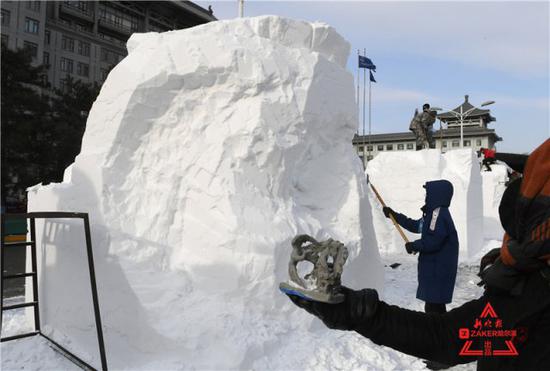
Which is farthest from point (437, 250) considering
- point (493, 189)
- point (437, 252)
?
point (493, 189)

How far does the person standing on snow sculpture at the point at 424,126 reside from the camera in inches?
458

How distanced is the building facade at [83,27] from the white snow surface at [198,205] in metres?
30.1

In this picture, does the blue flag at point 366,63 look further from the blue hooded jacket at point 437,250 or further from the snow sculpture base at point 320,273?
the snow sculpture base at point 320,273

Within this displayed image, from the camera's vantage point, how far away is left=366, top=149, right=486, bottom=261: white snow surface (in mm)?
11164

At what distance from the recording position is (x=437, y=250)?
3.89 metres

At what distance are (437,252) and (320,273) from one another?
304 centimetres

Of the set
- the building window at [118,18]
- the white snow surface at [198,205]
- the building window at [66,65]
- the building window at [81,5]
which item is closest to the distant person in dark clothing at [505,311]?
the white snow surface at [198,205]

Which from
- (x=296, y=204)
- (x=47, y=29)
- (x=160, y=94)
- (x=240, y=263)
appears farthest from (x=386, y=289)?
(x=47, y=29)

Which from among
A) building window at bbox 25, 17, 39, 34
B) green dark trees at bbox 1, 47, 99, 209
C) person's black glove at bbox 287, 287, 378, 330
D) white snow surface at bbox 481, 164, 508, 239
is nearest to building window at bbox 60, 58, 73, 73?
building window at bbox 25, 17, 39, 34

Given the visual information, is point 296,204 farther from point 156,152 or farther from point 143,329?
point 143,329

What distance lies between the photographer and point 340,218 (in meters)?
5.16

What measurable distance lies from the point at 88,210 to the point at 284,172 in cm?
200

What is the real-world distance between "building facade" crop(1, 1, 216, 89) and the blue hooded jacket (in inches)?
1255
